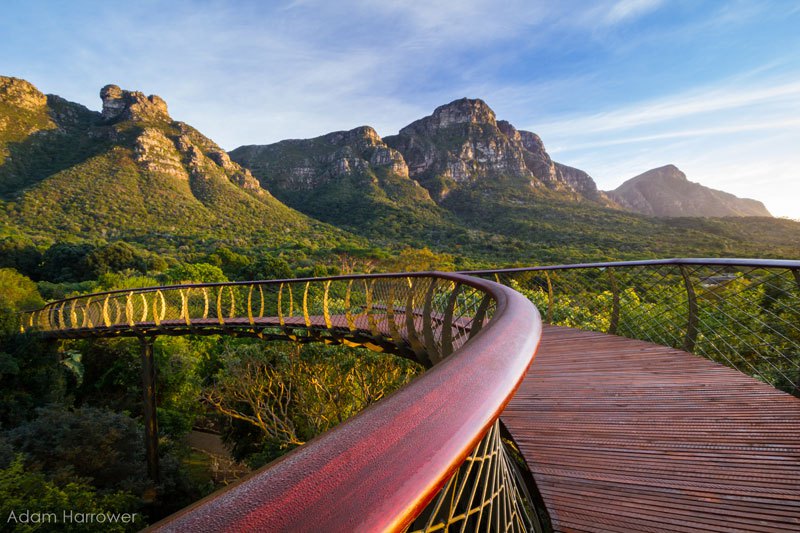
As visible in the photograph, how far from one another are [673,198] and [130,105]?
147 metres

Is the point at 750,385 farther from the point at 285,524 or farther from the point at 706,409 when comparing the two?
the point at 285,524

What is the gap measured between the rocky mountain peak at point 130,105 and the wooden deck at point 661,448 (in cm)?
7062

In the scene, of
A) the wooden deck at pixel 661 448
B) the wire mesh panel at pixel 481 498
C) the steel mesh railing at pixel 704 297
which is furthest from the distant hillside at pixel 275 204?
the wire mesh panel at pixel 481 498

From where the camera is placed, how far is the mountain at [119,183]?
38.4 metres

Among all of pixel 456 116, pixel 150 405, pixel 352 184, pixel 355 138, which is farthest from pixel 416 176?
pixel 150 405

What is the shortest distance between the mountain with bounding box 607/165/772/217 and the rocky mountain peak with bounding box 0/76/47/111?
135848 mm

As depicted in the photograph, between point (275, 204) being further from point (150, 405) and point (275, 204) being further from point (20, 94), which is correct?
point (150, 405)

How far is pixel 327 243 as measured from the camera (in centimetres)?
4566

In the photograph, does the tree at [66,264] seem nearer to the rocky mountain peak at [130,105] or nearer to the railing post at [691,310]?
the rocky mountain peak at [130,105]

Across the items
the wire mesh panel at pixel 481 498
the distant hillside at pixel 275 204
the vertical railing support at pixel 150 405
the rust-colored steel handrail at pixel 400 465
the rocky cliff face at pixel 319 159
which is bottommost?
the vertical railing support at pixel 150 405

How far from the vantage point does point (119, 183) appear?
4284 centimetres

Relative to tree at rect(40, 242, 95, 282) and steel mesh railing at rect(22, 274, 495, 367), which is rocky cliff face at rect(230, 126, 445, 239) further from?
steel mesh railing at rect(22, 274, 495, 367)

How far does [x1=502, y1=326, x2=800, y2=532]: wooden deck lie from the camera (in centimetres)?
134

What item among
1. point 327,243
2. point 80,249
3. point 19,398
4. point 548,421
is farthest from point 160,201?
point 548,421
